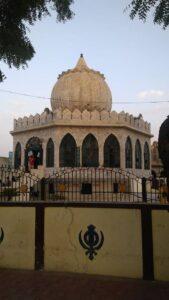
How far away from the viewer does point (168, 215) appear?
6500 millimetres

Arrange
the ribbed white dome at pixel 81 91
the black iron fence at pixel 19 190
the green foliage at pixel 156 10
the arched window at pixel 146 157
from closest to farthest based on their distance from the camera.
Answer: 1. the green foliage at pixel 156 10
2. the black iron fence at pixel 19 190
3. the ribbed white dome at pixel 81 91
4. the arched window at pixel 146 157

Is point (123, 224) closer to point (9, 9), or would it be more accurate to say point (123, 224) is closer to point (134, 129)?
point (9, 9)

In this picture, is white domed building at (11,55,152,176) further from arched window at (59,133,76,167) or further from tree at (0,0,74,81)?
tree at (0,0,74,81)

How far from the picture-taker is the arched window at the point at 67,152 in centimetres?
2486

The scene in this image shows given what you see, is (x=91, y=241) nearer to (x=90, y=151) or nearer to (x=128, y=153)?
(x=90, y=151)

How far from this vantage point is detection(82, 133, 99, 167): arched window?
24859mm

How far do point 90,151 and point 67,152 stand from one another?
1833 mm

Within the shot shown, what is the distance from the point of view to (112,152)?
25281 millimetres

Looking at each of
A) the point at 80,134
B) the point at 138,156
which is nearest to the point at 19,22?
the point at 80,134

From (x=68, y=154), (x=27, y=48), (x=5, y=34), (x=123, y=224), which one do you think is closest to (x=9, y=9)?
(x=5, y=34)

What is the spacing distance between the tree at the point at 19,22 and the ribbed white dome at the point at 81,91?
21.8 meters

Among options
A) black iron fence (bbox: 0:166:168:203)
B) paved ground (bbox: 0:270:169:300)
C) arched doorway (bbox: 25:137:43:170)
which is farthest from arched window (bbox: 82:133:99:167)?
paved ground (bbox: 0:270:169:300)

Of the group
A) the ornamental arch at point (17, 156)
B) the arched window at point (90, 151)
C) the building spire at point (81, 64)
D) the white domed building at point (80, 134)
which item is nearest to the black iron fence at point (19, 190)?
the white domed building at point (80, 134)

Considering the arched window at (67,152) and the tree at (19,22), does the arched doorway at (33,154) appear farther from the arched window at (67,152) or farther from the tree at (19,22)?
A: the tree at (19,22)
